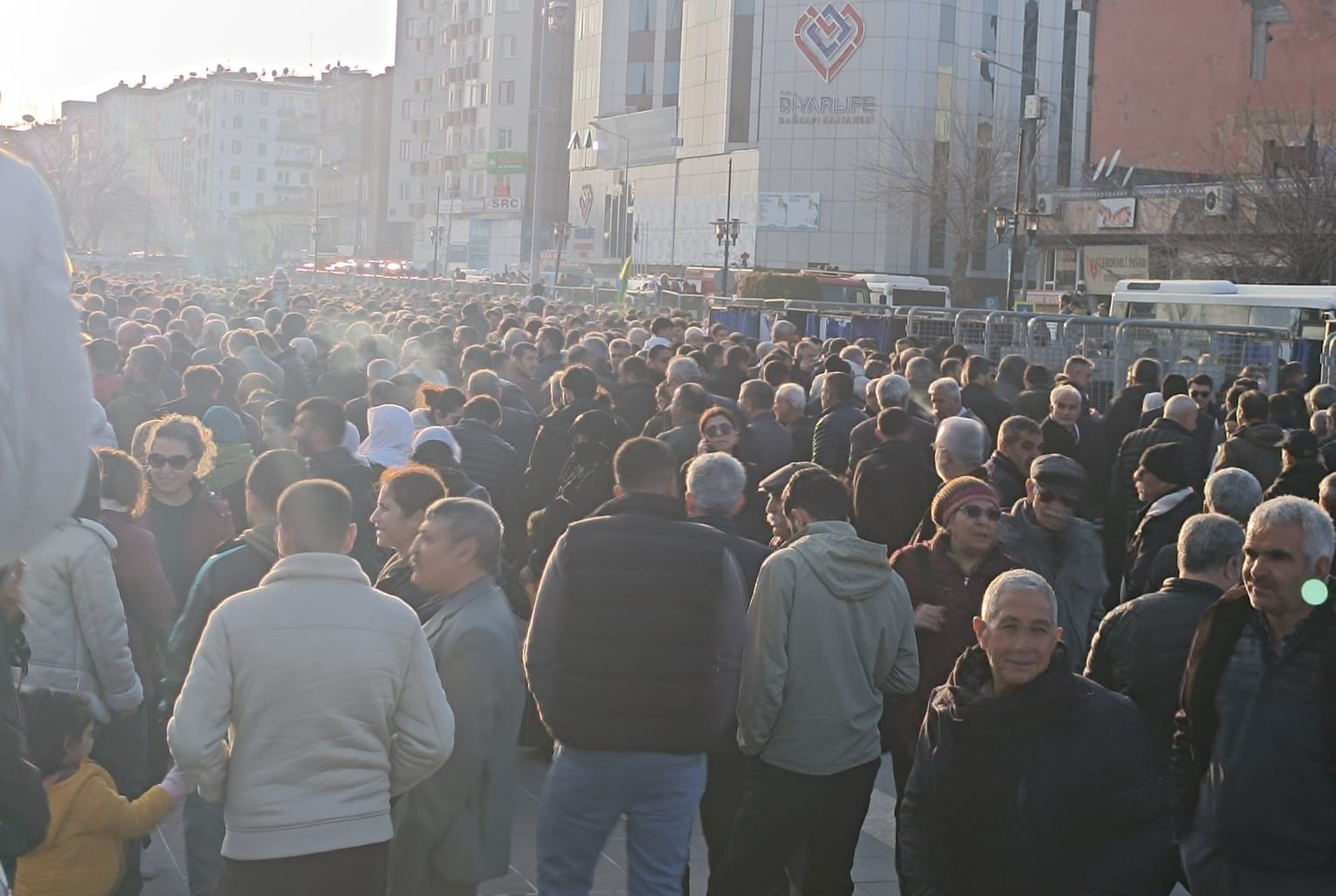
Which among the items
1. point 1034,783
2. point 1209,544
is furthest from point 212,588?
point 1209,544

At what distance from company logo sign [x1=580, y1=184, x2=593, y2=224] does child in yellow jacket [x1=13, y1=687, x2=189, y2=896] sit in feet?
303

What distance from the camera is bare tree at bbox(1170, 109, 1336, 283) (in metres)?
36.5

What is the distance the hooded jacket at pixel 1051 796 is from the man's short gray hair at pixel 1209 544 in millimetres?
1433

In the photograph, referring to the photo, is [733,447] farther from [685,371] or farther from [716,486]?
[716,486]

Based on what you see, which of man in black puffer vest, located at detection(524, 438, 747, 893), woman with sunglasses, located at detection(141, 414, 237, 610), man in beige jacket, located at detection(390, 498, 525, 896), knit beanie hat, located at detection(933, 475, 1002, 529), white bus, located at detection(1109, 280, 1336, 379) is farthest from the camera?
white bus, located at detection(1109, 280, 1336, 379)

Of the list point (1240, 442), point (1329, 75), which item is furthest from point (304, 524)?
point (1329, 75)

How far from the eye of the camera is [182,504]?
23.8 feet

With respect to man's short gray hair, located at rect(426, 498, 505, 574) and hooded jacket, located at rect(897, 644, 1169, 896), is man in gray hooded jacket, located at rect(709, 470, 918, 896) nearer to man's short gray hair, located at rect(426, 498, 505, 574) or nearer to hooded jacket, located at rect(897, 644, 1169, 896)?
man's short gray hair, located at rect(426, 498, 505, 574)

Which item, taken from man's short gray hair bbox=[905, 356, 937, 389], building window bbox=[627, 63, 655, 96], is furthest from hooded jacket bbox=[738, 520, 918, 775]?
building window bbox=[627, 63, 655, 96]

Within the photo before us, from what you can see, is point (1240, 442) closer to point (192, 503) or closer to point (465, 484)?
point (465, 484)

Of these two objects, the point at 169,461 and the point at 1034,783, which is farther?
the point at 169,461

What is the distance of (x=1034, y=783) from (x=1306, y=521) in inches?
49.6

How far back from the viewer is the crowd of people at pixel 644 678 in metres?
4.18

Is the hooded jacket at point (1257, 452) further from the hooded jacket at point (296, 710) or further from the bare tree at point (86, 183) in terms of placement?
the bare tree at point (86, 183)
